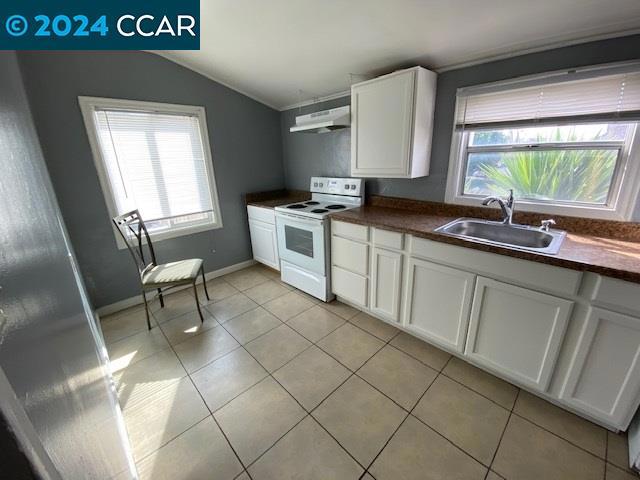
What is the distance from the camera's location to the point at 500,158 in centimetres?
201

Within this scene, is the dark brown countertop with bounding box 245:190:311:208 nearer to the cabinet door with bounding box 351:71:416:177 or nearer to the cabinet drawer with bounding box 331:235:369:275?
the cabinet drawer with bounding box 331:235:369:275

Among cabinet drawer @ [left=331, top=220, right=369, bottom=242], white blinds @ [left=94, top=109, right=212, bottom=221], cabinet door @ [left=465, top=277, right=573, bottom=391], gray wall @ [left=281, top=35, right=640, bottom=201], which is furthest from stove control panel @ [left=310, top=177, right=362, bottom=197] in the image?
cabinet door @ [left=465, top=277, right=573, bottom=391]

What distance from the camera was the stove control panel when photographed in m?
2.75

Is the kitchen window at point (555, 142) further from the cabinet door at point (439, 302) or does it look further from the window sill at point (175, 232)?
the window sill at point (175, 232)

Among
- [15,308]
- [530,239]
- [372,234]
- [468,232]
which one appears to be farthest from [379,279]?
[15,308]

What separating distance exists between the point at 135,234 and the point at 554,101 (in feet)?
11.0

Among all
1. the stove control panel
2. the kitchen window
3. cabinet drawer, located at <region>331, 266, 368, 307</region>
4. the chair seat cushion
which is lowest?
cabinet drawer, located at <region>331, 266, 368, 307</region>

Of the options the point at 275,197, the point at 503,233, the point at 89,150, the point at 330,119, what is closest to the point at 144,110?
the point at 89,150

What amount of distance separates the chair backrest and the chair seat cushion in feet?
0.34

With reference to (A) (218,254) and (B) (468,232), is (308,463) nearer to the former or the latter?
(B) (468,232)

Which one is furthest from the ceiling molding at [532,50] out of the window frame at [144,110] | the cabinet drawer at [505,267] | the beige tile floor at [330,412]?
the window frame at [144,110]

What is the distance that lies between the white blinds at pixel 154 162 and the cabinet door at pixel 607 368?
3307 mm

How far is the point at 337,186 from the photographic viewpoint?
2.92 metres

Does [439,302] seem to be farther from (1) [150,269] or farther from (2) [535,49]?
(1) [150,269]
